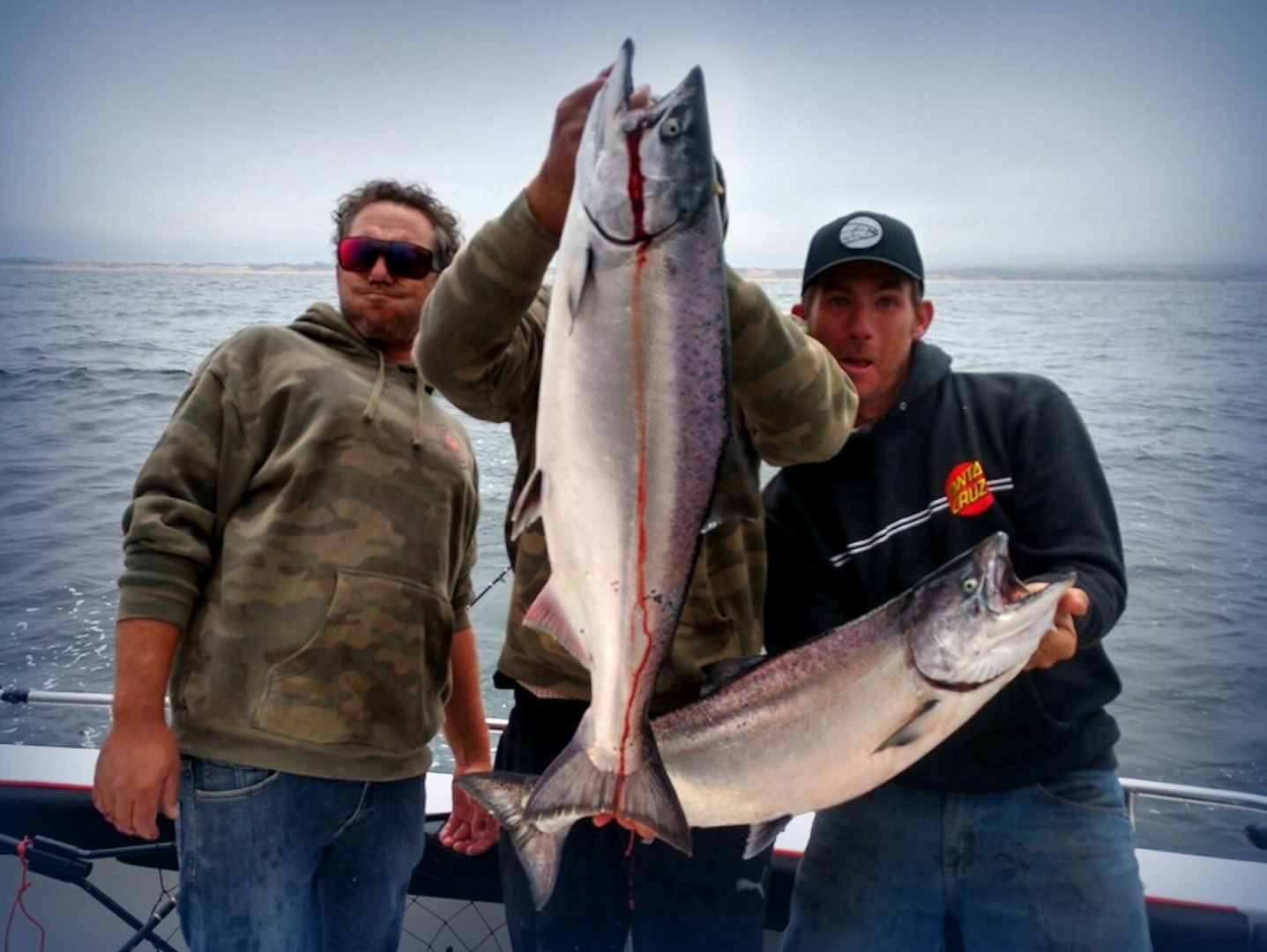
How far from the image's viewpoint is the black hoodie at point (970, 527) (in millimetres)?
2570

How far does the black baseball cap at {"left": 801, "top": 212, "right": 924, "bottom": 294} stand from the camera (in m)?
2.78

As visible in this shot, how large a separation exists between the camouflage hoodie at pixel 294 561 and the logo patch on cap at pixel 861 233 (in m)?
1.38

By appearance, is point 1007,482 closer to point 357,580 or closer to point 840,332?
point 840,332

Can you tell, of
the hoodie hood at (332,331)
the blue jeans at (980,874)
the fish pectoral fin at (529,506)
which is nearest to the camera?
the fish pectoral fin at (529,506)

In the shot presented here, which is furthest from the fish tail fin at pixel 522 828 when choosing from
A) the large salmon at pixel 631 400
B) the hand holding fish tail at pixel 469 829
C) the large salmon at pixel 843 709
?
the hand holding fish tail at pixel 469 829

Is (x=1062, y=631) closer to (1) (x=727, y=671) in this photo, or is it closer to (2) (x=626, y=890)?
(1) (x=727, y=671)

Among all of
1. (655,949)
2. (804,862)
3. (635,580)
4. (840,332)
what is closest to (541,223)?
(635,580)

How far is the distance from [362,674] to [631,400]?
1327mm

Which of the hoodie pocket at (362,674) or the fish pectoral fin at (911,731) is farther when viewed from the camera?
the hoodie pocket at (362,674)

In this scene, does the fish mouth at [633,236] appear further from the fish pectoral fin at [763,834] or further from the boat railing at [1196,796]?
the boat railing at [1196,796]

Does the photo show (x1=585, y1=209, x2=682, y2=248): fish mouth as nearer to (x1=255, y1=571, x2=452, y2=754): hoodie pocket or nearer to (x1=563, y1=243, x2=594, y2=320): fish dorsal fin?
(x1=563, y1=243, x2=594, y2=320): fish dorsal fin

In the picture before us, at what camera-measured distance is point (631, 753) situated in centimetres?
186

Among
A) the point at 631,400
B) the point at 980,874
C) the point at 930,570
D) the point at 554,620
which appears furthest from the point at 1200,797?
the point at 631,400

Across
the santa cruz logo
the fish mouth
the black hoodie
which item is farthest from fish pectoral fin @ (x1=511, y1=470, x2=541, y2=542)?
the santa cruz logo
